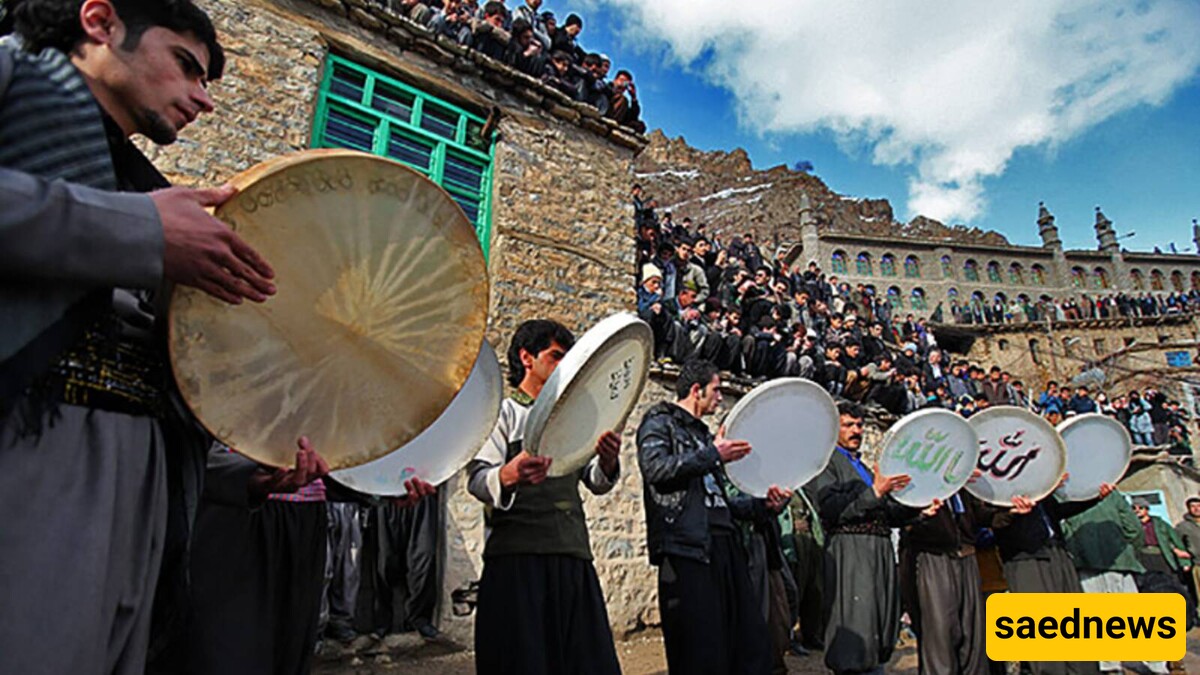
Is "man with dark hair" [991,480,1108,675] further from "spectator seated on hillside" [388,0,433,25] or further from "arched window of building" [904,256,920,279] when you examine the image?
"arched window of building" [904,256,920,279]

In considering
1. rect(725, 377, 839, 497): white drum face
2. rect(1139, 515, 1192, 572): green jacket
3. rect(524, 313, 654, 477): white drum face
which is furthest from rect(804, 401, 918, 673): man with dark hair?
rect(1139, 515, 1192, 572): green jacket

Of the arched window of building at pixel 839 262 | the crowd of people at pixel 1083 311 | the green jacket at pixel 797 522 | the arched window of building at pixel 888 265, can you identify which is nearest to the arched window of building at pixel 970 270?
the arched window of building at pixel 888 265

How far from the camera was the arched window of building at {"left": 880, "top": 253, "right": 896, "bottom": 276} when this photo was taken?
43.8 meters

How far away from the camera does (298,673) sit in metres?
2.28

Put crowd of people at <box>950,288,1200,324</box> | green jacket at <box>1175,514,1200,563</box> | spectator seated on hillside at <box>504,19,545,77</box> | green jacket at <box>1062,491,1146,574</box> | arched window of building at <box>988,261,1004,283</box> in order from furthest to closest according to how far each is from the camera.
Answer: arched window of building at <box>988,261,1004,283</box> → crowd of people at <box>950,288,1200,324</box> → spectator seated on hillside at <box>504,19,545,77</box> → green jacket at <box>1175,514,1200,563</box> → green jacket at <box>1062,491,1146,574</box>

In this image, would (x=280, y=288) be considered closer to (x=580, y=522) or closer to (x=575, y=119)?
(x=580, y=522)

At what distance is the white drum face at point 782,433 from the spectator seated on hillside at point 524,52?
6.23 m

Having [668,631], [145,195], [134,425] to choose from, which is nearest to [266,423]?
[134,425]

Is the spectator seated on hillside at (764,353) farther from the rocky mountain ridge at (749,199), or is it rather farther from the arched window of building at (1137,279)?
the arched window of building at (1137,279)

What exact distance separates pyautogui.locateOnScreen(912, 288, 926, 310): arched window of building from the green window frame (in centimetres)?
4225

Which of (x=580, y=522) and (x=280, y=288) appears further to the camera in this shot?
(x=580, y=522)

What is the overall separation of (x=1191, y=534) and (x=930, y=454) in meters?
6.98

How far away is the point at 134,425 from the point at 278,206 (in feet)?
1.56

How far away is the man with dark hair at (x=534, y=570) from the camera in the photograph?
228 cm
